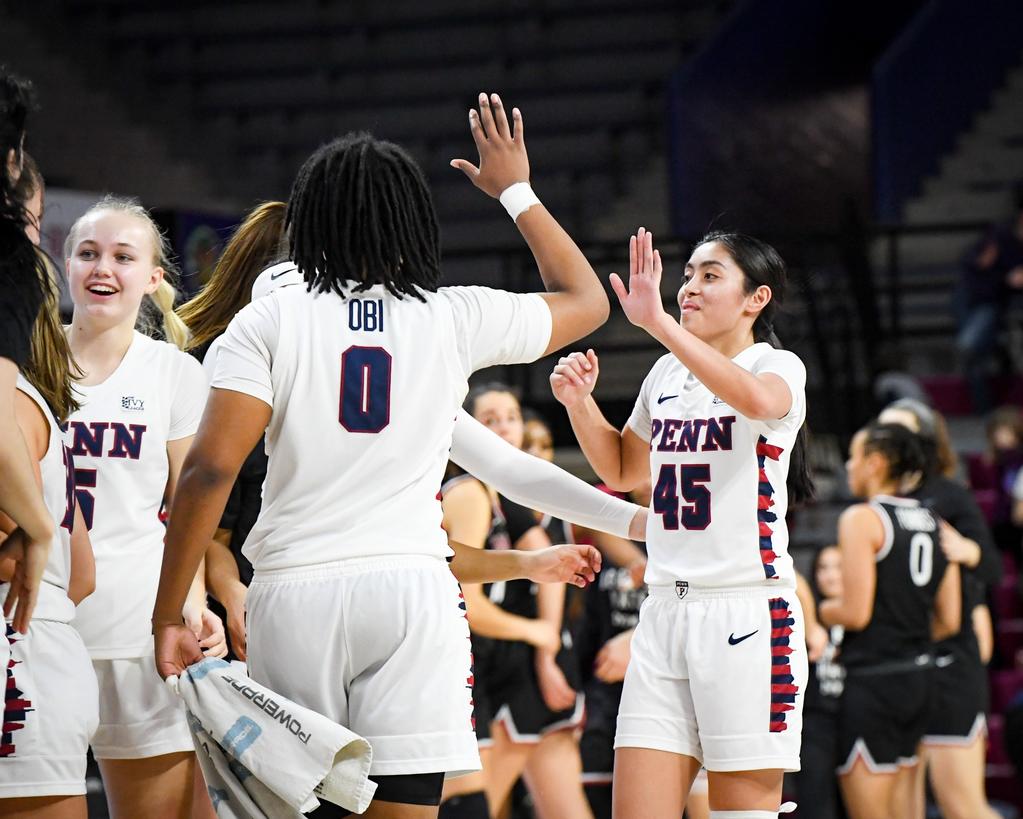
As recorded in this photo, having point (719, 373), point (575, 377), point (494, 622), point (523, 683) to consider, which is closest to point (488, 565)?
point (575, 377)

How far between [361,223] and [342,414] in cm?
33

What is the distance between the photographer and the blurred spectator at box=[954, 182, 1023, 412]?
32.9 feet

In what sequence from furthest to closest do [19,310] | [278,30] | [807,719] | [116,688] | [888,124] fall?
1. [278,30]
2. [888,124]
3. [807,719]
4. [116,688]
5. [19,310]

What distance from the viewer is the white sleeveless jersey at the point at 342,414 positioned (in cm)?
248

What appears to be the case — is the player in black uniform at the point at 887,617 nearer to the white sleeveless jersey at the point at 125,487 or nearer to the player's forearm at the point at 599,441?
the player's forearm at the point at 599,441

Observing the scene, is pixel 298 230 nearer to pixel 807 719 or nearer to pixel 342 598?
pixel 342 598

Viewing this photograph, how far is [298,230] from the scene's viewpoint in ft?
8.48

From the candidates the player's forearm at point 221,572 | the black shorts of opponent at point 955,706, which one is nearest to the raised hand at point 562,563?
the player's forearm at point 221,572

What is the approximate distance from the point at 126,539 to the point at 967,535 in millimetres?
4038

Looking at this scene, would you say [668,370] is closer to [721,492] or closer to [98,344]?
[721,492]

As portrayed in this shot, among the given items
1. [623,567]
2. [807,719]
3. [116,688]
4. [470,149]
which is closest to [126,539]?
[116,688]

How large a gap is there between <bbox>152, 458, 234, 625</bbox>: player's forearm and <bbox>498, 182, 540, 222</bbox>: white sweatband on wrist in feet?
2.34

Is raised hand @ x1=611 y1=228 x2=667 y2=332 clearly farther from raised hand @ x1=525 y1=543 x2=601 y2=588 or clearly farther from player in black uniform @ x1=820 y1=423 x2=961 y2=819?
player in black uniform @ x1=820 y1=423 x2=961 y2=819

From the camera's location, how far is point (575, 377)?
133 inches
